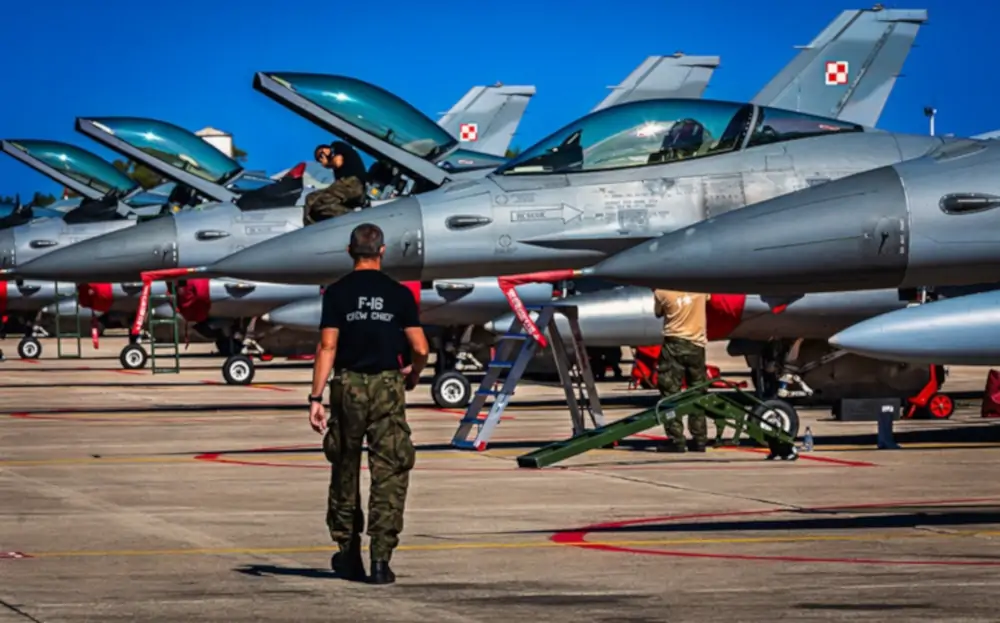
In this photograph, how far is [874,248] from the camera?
10.4m

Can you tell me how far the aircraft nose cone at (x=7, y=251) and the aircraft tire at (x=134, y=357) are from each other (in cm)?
251

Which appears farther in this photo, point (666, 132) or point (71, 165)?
point (71, 165)

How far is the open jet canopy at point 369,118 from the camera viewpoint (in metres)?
19.8

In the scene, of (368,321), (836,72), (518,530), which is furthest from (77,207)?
(368,321)

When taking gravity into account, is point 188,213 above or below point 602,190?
above

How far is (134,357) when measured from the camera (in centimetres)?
3188

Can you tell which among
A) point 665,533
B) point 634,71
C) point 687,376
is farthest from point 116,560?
point 634,71

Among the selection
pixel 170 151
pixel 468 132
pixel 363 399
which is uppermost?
pixel 468 132

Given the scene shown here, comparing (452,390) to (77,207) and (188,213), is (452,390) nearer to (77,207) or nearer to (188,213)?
(188,213)

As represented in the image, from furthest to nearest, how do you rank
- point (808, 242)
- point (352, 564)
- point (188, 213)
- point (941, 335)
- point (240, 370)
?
point (240, 370) → point (188, 213) → point (941, 335) → point (808, 242) → point (352, 564)

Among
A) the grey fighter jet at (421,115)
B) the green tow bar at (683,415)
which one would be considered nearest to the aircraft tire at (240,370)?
the grey fighter jet at (421,115)

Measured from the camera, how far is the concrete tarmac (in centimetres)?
747

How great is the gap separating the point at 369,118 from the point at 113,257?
467cm

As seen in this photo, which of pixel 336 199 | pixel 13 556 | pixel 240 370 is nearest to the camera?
pixel 13 556
